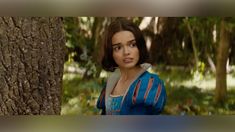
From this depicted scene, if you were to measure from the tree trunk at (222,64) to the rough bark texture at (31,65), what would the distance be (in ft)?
2.59

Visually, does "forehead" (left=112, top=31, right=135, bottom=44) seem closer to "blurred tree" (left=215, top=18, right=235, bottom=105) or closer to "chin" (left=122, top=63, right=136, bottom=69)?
"chin" (left=122, top=63, right=136, bottom=69)

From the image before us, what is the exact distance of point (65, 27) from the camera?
6.03 ft

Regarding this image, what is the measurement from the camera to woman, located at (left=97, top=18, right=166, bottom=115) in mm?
1829

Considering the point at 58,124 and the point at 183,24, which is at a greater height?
the point at 183,24

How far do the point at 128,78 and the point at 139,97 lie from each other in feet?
0.36

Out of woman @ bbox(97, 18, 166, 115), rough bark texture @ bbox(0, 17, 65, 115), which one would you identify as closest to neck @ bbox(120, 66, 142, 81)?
woman @ bbox(97, 18, 166, 115)

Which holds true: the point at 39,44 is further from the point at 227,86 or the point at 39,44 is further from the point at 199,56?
the point at 227,86

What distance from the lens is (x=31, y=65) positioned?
1.83 meters

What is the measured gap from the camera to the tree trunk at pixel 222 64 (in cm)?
185

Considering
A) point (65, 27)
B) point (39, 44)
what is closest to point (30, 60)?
point (39, 44)

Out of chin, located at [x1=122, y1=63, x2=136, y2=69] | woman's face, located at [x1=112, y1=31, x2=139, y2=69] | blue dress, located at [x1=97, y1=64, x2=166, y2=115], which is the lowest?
blue dress, located at [x1=97, y1=64, x2=166, y2=115]

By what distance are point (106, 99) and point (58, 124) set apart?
0.28 m

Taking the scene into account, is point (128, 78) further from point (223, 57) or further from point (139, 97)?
point (223, 57)

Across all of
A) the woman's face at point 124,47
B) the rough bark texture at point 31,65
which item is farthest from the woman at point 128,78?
the rough bark texture at point 31,65
